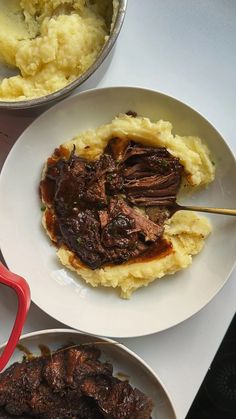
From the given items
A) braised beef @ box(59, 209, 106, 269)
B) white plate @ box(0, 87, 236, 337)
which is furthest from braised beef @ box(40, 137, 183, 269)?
white plate @ box(0, 87, 236, 337)

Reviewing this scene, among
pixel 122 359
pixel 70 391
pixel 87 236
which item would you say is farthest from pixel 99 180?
pixel 70 391

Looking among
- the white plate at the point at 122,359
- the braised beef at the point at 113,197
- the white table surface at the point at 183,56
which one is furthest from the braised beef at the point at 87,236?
the white table surface at the point at 183,56

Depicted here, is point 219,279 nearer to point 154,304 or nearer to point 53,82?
point 154,304

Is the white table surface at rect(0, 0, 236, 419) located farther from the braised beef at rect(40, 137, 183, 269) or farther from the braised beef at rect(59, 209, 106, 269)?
the braised beef at rect(59, 209, 106, 269)

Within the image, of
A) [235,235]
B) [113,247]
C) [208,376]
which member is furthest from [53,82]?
[208,376]

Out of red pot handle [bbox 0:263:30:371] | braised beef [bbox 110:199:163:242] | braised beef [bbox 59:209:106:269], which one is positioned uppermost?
braised beef [bbox 110:199:163:242]

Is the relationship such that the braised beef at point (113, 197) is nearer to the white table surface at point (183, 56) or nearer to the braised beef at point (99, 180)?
the braised beef at point (99, 180)
